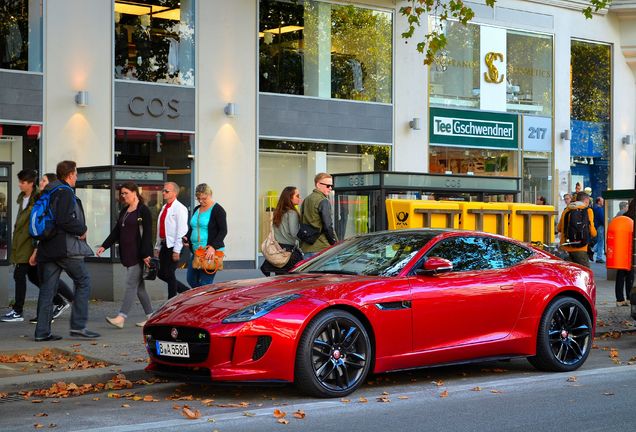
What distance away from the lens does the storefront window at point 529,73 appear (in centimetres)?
2878

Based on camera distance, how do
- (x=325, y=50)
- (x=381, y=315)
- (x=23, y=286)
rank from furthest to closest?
(x=325, y=50)
(x=23, y=286)
(x=381, y=315)

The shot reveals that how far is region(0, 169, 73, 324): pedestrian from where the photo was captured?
12891mm

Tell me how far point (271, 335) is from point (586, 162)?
2498cm

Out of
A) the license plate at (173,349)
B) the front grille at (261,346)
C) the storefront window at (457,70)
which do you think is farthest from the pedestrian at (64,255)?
the storefront window at (457,70)

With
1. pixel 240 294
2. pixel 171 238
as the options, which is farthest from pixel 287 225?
pixel 240 294

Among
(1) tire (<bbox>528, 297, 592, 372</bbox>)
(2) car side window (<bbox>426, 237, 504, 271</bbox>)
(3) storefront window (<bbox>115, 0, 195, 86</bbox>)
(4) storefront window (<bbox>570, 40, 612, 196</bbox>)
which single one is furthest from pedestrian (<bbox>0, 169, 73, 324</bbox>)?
(4) storefront window (<bbox>570, 40, 612, 196</bbox>)

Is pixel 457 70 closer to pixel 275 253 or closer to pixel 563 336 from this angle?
pixel 275 253

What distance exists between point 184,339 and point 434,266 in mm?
2214

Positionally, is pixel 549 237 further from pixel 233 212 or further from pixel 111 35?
pixel 111 35

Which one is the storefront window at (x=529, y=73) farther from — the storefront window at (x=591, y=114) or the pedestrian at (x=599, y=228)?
the pedestrian at (x=599, y=228)

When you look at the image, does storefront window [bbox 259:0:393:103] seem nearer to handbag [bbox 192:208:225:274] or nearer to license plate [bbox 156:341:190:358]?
handbag [bbox 192:208:225:274]

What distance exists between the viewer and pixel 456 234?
9422 mm

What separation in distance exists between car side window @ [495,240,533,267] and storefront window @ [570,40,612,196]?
21128 millimetres

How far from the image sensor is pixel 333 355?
26.2ft
